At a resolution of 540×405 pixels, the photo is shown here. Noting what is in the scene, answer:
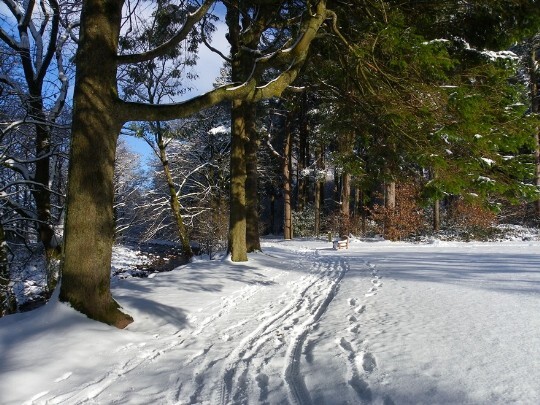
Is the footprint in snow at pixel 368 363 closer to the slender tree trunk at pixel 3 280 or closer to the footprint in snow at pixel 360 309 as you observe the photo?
the footprint in snow at pixel 360 309

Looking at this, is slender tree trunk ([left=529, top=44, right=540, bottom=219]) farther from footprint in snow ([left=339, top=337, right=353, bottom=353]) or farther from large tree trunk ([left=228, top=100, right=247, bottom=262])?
footprint in snow ([left=339, top=337, right=353, bottom=353])

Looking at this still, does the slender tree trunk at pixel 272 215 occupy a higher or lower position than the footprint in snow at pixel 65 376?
higher

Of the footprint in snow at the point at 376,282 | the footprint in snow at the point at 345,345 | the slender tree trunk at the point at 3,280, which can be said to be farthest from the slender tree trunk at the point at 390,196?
the footprint in snow at the point at 345,345

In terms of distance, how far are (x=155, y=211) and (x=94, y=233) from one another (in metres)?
19.9

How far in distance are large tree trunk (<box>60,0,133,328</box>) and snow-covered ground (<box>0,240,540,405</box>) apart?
31 centimetres

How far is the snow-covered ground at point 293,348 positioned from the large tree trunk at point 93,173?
31 centimetres

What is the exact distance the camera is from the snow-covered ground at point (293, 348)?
11.0ft

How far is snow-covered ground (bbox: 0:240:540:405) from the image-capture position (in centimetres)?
335

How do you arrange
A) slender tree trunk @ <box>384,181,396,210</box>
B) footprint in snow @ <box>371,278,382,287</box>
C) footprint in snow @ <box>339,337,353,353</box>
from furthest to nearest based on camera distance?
slender tree trunk @ <box>384,181,396,210</box>, footprint in snow @ <box>371,278,382,287</box>, footprint in snow @ <box>339,337,353,353</box>

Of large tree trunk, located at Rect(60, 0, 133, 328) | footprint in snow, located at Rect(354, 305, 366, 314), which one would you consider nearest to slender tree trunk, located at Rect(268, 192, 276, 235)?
footprint in snow, located at Rect(354, 305, 366, 314)

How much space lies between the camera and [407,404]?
9.80 ft

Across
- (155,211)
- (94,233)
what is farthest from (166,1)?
(155,211)

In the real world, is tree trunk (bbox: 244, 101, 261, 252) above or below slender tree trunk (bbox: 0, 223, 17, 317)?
above

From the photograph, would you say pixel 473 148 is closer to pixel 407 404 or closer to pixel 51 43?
pixel 407 404
